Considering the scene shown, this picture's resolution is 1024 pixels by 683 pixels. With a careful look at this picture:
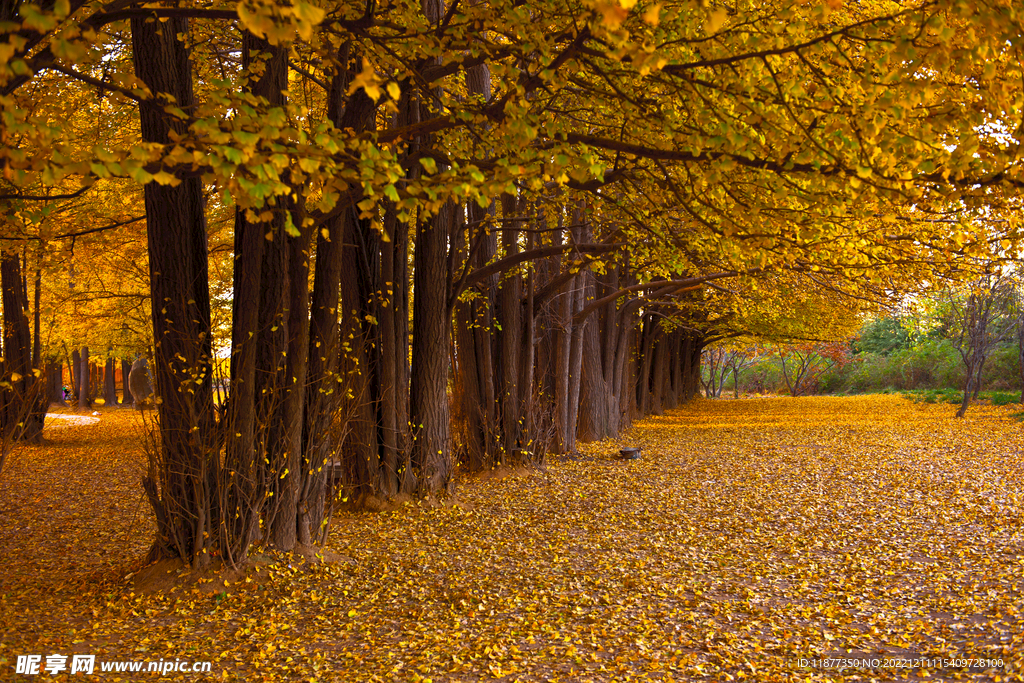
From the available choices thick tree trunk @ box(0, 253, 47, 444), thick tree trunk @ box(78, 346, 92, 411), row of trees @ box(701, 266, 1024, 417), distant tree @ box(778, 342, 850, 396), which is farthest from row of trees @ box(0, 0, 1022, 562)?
distant tree @ box(778, 342, 850, 396)

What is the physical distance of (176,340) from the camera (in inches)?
217

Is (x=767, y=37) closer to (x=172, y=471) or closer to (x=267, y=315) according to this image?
(x=267, y=315)

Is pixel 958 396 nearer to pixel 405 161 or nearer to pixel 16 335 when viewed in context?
pixel 405 161

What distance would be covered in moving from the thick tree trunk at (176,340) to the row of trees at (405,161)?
2 centimetres

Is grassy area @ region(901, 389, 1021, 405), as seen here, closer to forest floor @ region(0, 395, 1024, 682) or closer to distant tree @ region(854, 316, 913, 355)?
distant tree @ region(854, 316, 913, 355)

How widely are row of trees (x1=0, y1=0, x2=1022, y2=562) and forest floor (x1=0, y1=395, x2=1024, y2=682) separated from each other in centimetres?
81

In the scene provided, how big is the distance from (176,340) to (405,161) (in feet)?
7.98

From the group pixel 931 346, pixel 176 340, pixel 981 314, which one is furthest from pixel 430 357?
pixel 931 346

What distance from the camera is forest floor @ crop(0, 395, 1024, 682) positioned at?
14.2ft

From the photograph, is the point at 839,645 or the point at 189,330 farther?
the point at 189,330

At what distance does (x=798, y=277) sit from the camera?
39.1 feet

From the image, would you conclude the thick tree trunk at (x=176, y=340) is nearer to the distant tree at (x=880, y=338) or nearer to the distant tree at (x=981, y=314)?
the distant tree at (x=981, y=314)

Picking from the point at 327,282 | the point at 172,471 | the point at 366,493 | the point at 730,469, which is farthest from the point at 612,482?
the point at 172,471

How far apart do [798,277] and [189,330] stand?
9.64 m
